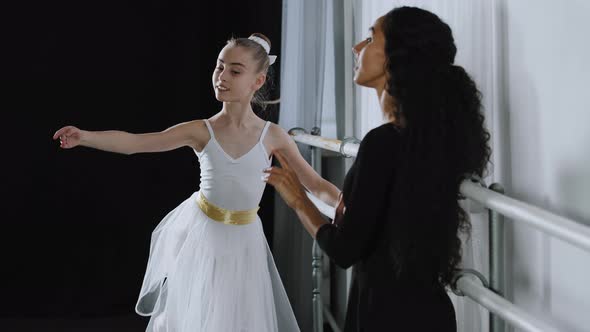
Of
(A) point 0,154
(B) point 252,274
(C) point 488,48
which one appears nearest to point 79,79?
(A) point 0,154

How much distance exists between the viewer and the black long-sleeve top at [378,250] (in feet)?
4.14

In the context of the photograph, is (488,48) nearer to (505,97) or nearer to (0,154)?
(505,97)

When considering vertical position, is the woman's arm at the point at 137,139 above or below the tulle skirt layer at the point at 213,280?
above

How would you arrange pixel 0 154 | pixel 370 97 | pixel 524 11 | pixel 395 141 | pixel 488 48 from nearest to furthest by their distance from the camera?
1. pixel 395 141
2. pixel 524 11
3. pixel 488 48
4. pixel 370 97
5. pixel 0 154

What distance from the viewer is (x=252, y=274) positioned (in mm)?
2285

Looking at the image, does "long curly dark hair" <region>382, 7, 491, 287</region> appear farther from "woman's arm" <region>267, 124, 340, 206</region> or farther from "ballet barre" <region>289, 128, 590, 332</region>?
"woman's arm" <region>267, 124, 340, 206</region>

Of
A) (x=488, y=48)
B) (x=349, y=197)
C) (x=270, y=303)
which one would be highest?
(x=488, y=48)

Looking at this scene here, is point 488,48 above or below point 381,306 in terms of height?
above

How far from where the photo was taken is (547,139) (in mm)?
1358

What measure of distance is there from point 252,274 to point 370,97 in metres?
0.64

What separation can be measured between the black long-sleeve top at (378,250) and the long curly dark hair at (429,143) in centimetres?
3

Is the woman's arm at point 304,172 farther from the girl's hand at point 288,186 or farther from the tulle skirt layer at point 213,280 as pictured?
the girl's hand at point 288,186

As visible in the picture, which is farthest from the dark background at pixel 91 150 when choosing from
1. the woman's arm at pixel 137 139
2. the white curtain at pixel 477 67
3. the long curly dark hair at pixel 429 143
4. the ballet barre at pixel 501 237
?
the ballet barre at pixel 501 237

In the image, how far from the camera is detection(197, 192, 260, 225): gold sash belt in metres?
2.23
